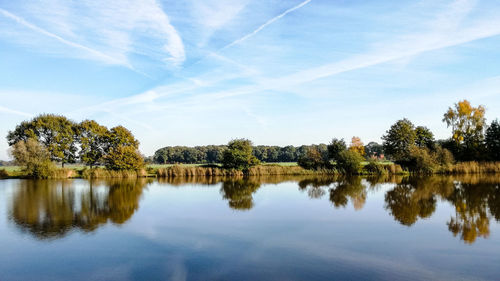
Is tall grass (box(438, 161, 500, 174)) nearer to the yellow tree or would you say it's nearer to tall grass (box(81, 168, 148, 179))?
the yellow tree

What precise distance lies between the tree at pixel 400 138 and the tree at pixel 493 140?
26.6 ft

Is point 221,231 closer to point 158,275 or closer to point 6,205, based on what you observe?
point 158,275

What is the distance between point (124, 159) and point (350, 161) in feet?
80.8

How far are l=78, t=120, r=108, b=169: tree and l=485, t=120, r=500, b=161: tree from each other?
45.7m

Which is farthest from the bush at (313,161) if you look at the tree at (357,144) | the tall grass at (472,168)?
the tree at (357,144)

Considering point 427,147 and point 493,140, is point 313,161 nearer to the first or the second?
point 427,147

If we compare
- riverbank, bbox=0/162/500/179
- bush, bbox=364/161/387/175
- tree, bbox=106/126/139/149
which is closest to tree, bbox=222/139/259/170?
riverbank, bbox=0/162/500/179

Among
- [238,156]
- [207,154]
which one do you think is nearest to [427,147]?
[238,156]

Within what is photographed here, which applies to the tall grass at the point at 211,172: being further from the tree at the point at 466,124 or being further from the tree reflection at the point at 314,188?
the tree at the point at 466,124

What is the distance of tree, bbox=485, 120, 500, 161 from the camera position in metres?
36.9

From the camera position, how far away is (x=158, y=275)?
6160mm

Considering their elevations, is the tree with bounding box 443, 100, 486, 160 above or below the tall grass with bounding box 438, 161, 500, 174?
above

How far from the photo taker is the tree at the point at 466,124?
127 ft

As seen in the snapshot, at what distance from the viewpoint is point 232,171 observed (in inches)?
1384
